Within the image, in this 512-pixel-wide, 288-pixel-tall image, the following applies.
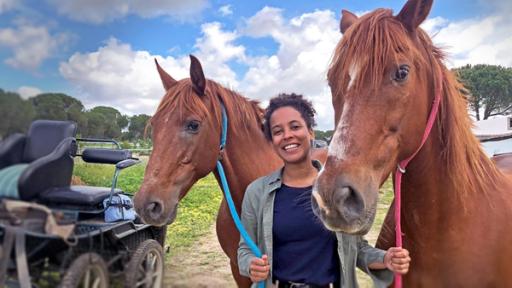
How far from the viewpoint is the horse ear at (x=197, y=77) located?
8.18 feet

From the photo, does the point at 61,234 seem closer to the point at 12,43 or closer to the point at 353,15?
the point at 12,43

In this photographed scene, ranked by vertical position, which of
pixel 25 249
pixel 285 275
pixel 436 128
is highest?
pixel 436 128

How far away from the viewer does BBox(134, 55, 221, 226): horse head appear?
237 centimetres

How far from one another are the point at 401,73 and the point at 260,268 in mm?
1166

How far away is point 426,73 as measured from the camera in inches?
78.6

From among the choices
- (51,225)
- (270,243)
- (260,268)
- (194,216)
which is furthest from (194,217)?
(51,225)

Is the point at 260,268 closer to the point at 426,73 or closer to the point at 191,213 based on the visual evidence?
the point at 426,73

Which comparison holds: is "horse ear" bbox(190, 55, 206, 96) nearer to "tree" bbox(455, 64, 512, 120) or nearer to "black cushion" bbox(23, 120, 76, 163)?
"black cushion" bbox(23, 120, 76, 163)

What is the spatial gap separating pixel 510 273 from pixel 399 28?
4.73 ft

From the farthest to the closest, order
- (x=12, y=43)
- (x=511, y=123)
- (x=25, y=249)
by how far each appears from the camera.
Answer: (x=511, y=123) → (x=12, y=43) → (x=25, y=249)

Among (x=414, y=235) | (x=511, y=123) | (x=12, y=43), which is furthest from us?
(x=511, y=123)

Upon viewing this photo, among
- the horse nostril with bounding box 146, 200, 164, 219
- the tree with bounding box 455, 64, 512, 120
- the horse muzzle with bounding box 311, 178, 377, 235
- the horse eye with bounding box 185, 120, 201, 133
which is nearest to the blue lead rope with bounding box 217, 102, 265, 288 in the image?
the horse eye with bounding box 185, 120, 201, 133

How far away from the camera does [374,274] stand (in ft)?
6.63

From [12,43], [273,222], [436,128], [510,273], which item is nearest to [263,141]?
[273,222]
